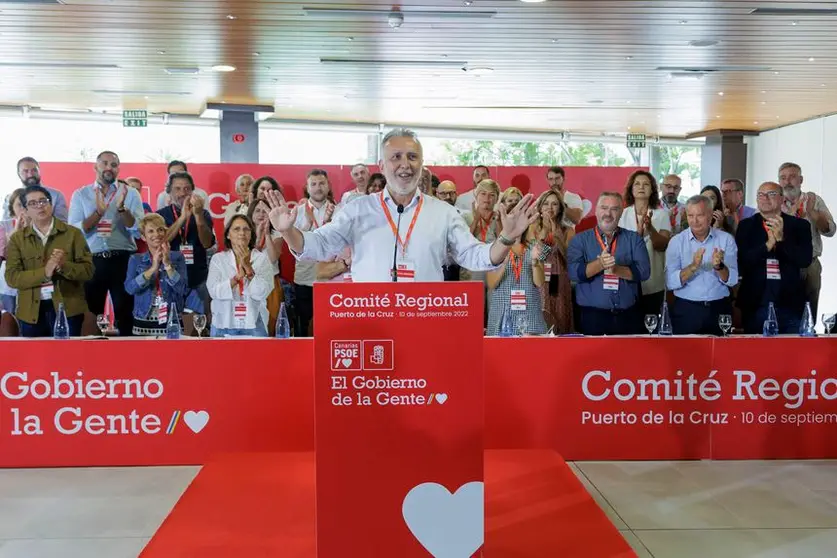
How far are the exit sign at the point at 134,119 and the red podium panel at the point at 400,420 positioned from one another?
502 inches

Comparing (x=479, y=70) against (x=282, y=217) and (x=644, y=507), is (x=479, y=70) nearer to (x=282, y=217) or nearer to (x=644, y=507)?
(x=644, y=507)

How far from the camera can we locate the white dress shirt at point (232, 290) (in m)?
5.16

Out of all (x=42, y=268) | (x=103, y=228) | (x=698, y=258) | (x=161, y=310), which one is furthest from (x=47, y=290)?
(x=698, y=258)

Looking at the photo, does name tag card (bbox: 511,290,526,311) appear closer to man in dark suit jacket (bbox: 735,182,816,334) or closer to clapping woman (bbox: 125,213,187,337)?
man in dark suit jacket (bbox: 735,182,816,334)

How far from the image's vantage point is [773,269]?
5547 millimetres

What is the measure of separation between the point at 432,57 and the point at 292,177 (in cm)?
247

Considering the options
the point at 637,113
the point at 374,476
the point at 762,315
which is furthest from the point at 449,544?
the point at 637,113

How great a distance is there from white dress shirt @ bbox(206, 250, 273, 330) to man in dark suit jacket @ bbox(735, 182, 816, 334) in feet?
10.6

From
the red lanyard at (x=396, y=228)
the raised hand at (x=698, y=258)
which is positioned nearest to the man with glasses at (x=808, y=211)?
the raised hand at (x=698, y=258)

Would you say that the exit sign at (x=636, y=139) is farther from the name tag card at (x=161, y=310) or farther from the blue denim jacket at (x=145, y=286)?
the name tag card at (x=161, y=310)

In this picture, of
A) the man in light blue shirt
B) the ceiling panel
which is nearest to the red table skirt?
the man in light blue shirt

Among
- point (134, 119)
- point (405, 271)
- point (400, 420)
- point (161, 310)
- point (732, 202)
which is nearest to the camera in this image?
point (400, 420)

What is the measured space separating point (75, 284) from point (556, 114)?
35.9ft

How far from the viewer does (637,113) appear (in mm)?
14516
